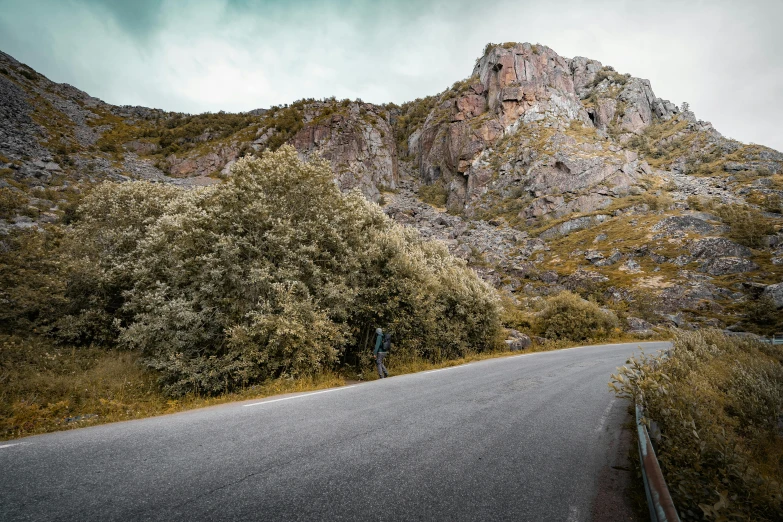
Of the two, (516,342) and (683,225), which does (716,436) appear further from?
(683,225)

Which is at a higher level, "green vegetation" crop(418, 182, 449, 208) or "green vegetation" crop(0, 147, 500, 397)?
"green vegetation" crop(418, 182, 449, 208)

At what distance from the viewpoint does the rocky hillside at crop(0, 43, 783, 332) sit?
48.7 m

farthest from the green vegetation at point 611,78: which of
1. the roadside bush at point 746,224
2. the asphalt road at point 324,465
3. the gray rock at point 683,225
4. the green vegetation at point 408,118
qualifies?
the asphalt road at point 324,465

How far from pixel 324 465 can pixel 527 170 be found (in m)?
112

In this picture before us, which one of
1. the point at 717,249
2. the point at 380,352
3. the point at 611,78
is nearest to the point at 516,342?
the point at 380,352

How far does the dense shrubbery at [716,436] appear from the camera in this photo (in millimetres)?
3414

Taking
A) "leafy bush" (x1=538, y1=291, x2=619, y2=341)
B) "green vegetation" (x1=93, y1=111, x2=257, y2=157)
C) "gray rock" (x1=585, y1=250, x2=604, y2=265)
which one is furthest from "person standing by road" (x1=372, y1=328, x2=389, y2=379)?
"gray rock" (x1=585, y1=250, x2=604, y2=265)

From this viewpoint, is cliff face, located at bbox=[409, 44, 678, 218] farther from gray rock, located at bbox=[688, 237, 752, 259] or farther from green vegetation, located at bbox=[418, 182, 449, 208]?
gray rock, located at bbox=[688, 237, 752, 259]

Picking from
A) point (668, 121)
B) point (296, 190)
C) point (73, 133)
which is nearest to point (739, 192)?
point (668, 121)

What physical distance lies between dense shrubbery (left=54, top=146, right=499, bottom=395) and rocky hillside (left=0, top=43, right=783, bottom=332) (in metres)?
5.01

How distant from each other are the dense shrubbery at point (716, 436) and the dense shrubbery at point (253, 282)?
32.2ft

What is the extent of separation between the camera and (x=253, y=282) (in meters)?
12.9

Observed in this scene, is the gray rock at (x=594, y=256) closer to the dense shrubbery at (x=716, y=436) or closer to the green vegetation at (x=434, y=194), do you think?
the green vegetation at (x=434, y=194)

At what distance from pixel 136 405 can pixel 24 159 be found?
148 feet
